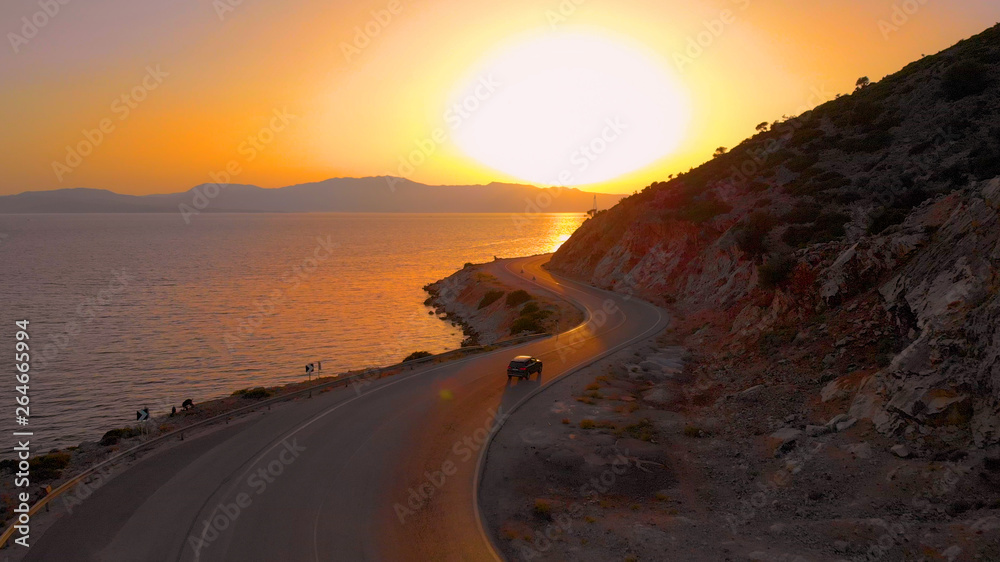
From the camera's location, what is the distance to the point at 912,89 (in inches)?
2474

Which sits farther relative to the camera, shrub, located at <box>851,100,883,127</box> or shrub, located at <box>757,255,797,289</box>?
shrub, located at <box>851,100,883,127</box>

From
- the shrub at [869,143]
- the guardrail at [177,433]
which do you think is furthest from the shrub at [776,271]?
the shrub at [869,143]

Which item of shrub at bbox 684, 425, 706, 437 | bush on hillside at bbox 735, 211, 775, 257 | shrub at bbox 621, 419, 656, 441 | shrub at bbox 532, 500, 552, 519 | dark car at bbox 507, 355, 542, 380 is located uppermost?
bush on hillside at bbox 735, 211, 775, 257

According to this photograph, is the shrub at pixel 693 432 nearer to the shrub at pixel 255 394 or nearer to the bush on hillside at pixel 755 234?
the shrub at pixel 255 394

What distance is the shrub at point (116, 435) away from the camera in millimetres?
23234

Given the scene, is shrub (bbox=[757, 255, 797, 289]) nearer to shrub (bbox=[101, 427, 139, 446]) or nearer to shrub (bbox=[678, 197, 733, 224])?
shrub (bbox=[678, 197, 733, 224])

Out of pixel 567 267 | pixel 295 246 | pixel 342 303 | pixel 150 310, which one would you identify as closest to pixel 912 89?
Answer: pixel 567 267

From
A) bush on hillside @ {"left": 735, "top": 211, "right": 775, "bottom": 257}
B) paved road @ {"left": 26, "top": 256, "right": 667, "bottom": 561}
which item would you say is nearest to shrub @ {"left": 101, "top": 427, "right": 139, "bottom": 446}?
paved road @ {"left": 26, "top": 256, "right": 667, "bottom": 561}

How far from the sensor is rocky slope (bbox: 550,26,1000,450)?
700 inches

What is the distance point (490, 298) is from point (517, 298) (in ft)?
24.0

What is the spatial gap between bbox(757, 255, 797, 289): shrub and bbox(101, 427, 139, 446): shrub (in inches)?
1442

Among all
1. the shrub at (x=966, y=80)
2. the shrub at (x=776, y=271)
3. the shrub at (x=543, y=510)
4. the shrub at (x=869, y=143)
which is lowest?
the shrub at (x=543, y=510)

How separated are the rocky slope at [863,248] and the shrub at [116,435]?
30.3m

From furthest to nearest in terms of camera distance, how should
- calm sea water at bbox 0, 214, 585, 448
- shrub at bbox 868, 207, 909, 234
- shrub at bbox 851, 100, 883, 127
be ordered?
shrub at bbox 851, 100, 883, 127, calm sea water at bbox 0, 214, 585, 448, shrub at bbox 868, 207, 909, 234
